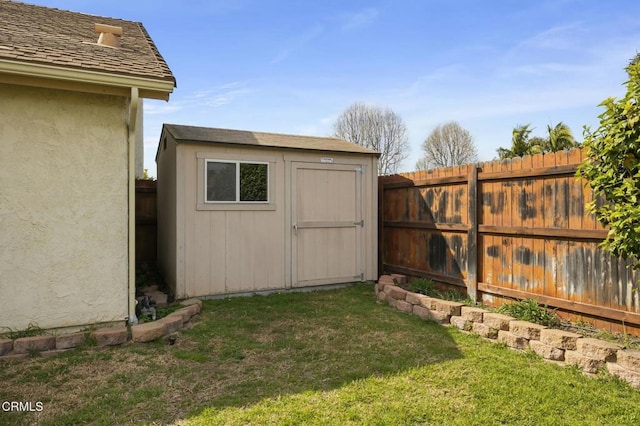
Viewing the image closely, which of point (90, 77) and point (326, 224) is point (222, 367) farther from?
point (326, 224)

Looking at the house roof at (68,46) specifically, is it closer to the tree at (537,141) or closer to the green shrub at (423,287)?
the green shrub at (423,287)

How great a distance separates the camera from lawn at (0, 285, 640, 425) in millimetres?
2678

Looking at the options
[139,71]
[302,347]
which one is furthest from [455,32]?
[302,347]

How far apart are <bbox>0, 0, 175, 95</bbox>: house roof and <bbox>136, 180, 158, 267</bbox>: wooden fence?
316cm

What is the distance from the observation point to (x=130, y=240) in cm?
440

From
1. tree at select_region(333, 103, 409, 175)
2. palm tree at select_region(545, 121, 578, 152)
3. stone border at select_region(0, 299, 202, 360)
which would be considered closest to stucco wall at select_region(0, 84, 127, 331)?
stone border at select_region(0, 299, 202, 360)

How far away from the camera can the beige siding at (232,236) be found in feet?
19.4

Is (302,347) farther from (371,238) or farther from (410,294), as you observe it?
(371,238)

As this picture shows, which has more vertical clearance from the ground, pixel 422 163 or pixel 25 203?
pixel 422 163

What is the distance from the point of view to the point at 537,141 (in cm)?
1838

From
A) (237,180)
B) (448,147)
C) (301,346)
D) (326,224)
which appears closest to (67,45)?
(237,180)

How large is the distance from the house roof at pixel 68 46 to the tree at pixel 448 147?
23.5m

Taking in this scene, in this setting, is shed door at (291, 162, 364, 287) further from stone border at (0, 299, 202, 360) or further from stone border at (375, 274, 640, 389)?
stone border at (0, 299, 202, 360)

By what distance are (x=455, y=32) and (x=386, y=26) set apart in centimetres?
153
